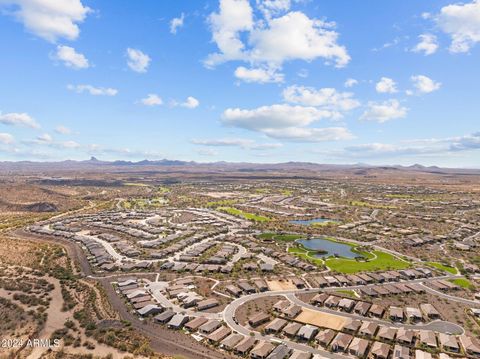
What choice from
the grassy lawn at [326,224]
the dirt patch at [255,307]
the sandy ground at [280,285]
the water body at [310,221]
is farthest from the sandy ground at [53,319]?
the water body at [310,221]

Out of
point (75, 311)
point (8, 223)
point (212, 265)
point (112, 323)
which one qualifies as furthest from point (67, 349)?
point (8, 223)

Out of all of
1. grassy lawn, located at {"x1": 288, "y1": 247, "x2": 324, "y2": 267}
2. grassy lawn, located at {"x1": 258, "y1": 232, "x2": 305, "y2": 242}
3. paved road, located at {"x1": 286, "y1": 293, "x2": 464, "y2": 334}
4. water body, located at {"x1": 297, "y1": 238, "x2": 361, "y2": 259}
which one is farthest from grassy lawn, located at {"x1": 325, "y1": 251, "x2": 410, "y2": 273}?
paved road, located at {"x1": 286, "y1": 293, "x2": 464, "y2": 334}

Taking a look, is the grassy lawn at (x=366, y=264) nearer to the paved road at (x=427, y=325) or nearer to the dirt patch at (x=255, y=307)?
the paved road at (x=427, y=325)

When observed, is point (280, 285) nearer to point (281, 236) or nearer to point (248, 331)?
point (248, 331)

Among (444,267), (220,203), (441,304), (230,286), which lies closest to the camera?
(441,304)

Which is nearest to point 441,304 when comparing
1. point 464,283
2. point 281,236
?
point 464,283
